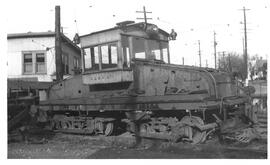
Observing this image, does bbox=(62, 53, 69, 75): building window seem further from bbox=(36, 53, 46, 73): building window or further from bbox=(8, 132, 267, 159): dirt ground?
bbox=(8, 132, 267, 159): dirt ground

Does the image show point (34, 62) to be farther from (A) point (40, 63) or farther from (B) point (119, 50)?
(B) point (119, 50)

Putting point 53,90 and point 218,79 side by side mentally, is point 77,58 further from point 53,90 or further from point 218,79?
point 218,79

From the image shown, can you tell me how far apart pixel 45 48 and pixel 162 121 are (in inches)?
540

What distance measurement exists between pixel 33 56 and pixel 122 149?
13639mm

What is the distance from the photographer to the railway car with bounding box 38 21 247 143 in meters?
9.36

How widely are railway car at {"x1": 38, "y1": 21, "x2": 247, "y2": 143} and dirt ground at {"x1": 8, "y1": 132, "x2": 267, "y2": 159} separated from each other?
417 millimetres

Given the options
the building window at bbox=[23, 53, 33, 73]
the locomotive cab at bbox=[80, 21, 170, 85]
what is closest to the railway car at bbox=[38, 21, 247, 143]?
the locomotive cab at bbox=[80, 21, 170, 85]

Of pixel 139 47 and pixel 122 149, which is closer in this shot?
pixel 122 149

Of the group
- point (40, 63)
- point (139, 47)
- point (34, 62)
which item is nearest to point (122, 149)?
point (139, 47)

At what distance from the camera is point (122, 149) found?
913cm

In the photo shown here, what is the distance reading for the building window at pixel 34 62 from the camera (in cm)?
2019

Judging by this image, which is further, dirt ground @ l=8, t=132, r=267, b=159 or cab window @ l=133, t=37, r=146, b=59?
cab window @ l=133, t=37, r=146, b=59

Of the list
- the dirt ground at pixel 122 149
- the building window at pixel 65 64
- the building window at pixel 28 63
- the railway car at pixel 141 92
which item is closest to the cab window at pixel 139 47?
the railway car at pixel 141 92

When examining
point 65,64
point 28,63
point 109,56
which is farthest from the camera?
point 65,64
